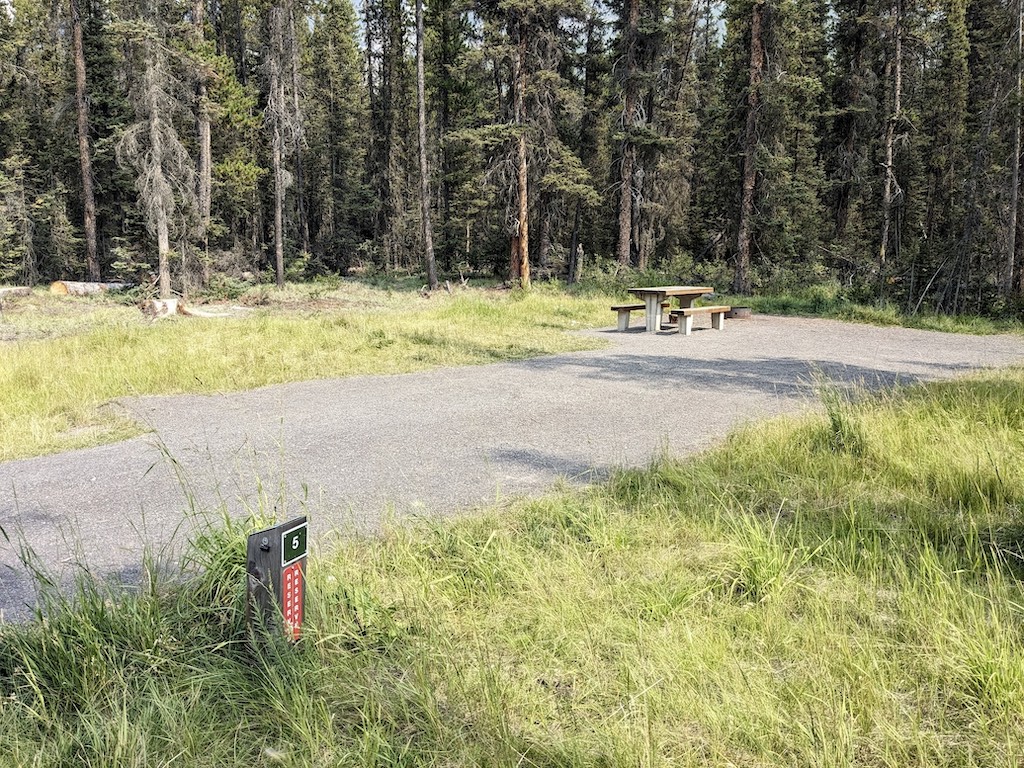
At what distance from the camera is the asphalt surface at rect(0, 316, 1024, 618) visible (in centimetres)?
372

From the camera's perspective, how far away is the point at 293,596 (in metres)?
2.26

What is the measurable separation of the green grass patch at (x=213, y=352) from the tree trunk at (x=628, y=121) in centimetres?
768

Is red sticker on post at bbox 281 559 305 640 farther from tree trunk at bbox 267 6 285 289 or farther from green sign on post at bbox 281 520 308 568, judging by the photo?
tree trunk at bbox 267 6 285 289

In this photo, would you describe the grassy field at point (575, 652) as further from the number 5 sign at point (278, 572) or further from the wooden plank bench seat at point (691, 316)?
the wooden plank bench seat at point (691, 316)

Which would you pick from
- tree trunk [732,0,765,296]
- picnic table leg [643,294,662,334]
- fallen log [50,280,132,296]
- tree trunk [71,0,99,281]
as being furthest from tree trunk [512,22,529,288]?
tree trunk [71,0,99,281]

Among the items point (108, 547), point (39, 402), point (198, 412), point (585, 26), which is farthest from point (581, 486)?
point (585, 26)

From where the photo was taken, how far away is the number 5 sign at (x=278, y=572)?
215 cm

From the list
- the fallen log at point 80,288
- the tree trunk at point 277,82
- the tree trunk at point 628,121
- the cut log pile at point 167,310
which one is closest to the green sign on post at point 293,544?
the cut log pile at point 167,310

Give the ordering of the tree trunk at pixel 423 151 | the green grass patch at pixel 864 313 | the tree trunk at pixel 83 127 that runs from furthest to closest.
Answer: the tree trunk at pixel 83 127 → the tree trunk at pixel 423 151 → the green grass patch at pixel 864 313

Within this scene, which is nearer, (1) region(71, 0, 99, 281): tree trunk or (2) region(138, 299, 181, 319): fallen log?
(2) region(138, 299, 181, 319): fallen log

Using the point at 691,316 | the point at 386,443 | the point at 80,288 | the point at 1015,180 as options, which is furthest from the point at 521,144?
the point at 386,443

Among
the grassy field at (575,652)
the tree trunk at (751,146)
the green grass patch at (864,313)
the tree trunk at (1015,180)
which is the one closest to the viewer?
the grassy field at (575,652)

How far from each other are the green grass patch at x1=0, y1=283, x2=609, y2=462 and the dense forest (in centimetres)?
736

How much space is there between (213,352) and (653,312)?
8.32 meters
